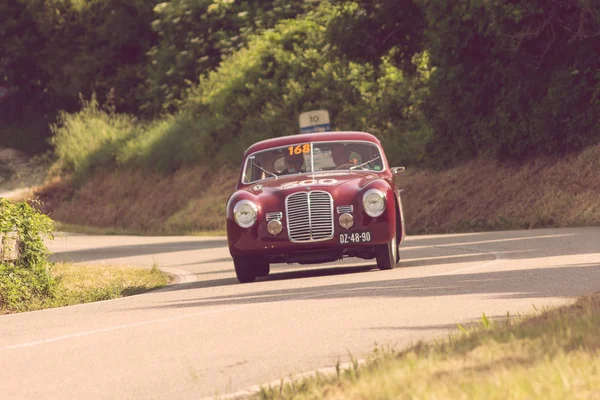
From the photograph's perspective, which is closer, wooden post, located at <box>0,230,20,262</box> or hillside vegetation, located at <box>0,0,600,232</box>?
wooden post, located at <box>0,230,20,262</box>

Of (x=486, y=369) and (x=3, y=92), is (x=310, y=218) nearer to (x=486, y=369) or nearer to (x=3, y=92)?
(x=486, y=369)

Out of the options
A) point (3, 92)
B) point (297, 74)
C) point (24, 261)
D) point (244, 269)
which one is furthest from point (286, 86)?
point (24, 261)

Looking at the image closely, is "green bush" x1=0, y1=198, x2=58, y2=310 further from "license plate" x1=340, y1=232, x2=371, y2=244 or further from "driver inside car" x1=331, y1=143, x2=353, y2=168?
"driver inside car" x1=331, y1=143, x2=353, y2=168

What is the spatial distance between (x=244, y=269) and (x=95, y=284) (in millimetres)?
3022

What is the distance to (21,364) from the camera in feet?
33.7

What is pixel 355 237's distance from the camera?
16.6m

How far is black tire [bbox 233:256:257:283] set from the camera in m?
17.2

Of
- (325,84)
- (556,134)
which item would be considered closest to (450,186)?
(556,134)

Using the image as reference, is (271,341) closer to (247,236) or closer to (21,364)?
(21,364)

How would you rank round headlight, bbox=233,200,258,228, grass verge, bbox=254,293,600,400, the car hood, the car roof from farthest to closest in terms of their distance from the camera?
1. the car roof
2. the car hood
3. round headlight, bbox=233,200,258,228
4. grass verge, bbox=254,293,600,400

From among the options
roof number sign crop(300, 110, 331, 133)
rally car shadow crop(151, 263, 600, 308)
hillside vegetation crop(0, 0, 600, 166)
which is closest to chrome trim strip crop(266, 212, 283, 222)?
rally car shadow crop(151, 263, 600, 308)

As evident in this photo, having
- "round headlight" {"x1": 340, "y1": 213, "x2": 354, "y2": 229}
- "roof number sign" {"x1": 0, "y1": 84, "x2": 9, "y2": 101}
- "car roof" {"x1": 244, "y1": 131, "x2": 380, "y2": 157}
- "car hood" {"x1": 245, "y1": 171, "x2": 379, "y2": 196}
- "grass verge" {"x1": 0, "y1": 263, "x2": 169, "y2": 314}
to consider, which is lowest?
"grass verge" {"x1": 0, "y1": 263, "x2": 169, "y2": 314}

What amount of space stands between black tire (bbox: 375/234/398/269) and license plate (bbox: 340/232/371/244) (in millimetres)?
427

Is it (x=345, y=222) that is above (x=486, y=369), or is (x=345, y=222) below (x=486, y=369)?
below
